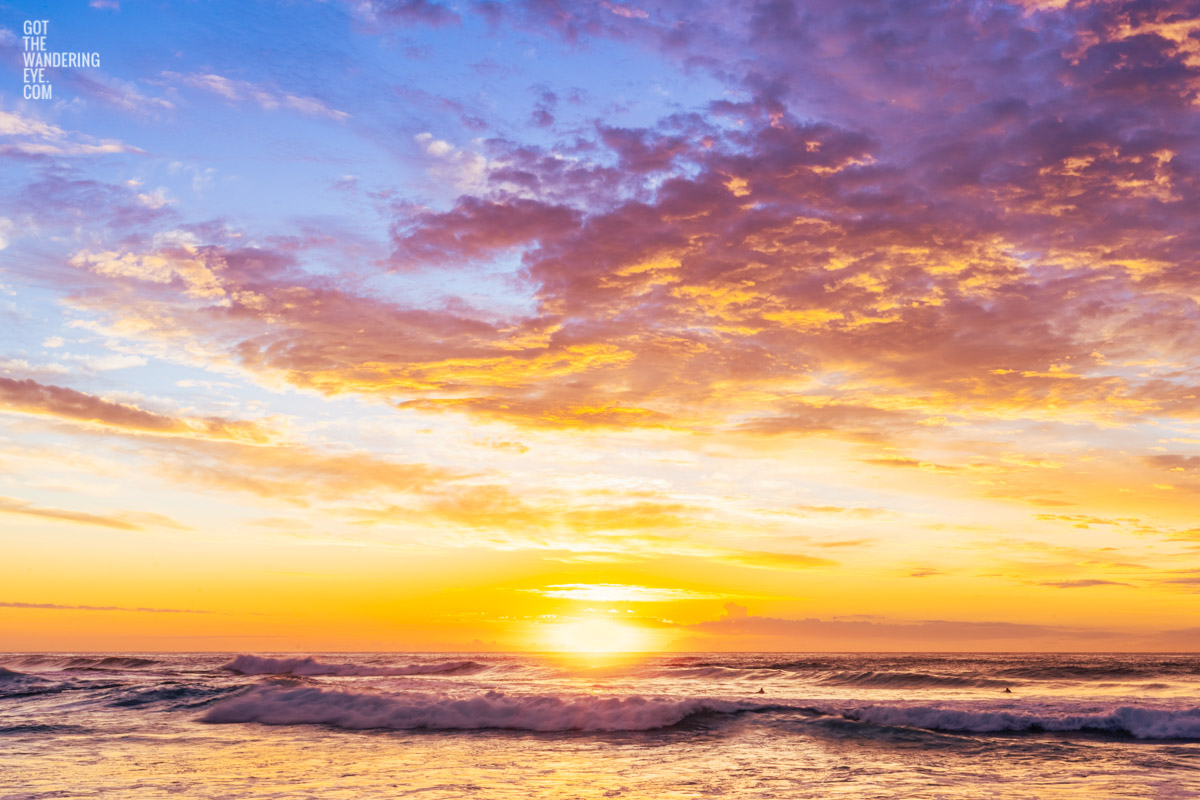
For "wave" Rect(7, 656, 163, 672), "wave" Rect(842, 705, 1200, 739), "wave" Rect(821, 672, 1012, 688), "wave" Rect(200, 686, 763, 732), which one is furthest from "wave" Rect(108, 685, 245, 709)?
"wave" Rect(821, 672, 1012, 688)

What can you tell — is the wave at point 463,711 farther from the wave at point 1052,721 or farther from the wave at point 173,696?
the wave at point 1052,721

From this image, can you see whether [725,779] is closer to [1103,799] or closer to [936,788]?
[936,788]

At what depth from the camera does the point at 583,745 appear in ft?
68.5

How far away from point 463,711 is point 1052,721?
67.9 ft

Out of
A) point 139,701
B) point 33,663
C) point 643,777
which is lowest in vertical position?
point 33,663

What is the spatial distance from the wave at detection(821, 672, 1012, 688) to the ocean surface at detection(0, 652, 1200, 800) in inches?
178

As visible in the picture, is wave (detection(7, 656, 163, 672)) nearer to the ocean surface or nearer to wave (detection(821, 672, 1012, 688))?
the ocean surface

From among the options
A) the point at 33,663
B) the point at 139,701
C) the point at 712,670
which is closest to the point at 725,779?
the point at 139,701

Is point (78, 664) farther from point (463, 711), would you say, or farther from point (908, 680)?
point (908, 680)

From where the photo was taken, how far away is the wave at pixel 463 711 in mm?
24875

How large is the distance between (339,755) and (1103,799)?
57.0 feet

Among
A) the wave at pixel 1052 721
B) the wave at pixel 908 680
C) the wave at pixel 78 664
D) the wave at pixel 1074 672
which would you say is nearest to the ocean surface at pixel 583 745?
the wave at pixel 1052 721

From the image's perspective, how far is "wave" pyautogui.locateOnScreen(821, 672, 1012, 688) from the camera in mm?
41844

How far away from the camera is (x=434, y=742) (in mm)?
21391
